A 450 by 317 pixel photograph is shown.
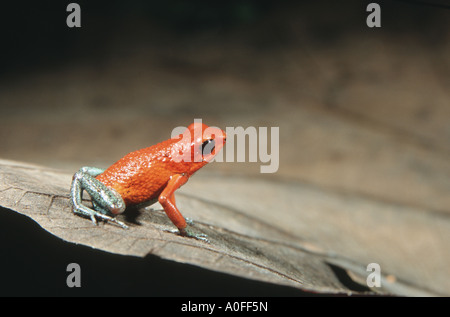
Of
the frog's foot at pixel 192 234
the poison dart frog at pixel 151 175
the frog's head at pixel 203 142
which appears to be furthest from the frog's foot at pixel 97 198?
the frog's head at pixel 203 142

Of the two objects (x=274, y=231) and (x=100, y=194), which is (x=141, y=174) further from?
(x=274, y=231)

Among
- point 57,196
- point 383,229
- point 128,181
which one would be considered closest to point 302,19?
point 383,229

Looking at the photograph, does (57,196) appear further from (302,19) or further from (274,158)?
(302,19)

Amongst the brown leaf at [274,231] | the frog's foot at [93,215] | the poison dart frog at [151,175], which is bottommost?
the brown leaf at [274,231]

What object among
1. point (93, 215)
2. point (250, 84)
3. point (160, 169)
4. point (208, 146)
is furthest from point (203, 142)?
point (250, 84)

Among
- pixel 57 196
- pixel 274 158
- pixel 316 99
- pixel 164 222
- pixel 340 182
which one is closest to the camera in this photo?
pixel 57 196

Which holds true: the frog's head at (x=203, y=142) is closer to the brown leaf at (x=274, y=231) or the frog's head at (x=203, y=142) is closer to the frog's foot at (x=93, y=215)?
the brown leaf at (x=274, y=231)

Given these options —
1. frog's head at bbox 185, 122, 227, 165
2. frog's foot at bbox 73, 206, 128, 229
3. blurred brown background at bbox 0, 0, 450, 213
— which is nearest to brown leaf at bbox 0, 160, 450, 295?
frog's foot at bbox 73, 206, 128, 229

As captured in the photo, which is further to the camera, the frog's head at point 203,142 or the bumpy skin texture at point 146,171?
the frog's head at point 203,142
